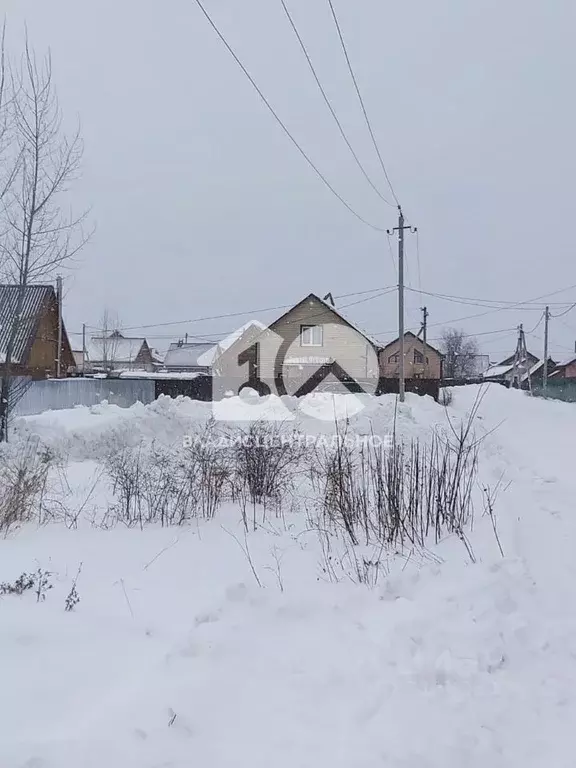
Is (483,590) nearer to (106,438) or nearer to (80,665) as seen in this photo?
(80,665)

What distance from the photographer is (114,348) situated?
44.9 meters

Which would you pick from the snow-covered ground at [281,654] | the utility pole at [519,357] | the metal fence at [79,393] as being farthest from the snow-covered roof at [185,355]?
the snow-covered ground at [281,654]

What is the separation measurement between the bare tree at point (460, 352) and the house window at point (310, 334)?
3333cm

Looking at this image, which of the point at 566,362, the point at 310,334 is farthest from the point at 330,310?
the point at 566,362

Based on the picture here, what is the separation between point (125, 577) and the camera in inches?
125

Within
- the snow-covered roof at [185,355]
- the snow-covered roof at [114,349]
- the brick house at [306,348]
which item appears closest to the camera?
the brick house at [306,348]

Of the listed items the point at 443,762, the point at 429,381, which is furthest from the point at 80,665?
the point at 429,381

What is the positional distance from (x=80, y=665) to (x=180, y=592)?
0.82m

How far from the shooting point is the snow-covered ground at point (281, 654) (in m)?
1.81

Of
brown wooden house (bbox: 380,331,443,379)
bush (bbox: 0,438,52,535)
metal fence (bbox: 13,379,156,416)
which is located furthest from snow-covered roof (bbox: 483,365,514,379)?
bush (bbox: 0,438,52,535)

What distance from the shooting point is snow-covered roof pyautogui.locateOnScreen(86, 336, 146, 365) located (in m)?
43.9

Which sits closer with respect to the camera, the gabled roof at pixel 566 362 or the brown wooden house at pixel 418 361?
the brown wooden house at pixel 418 361

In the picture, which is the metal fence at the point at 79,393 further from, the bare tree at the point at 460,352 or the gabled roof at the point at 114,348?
the bare tree at the point at 460,352

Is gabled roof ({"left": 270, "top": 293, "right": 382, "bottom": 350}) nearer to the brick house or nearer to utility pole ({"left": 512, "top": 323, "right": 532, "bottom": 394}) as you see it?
the brick house
